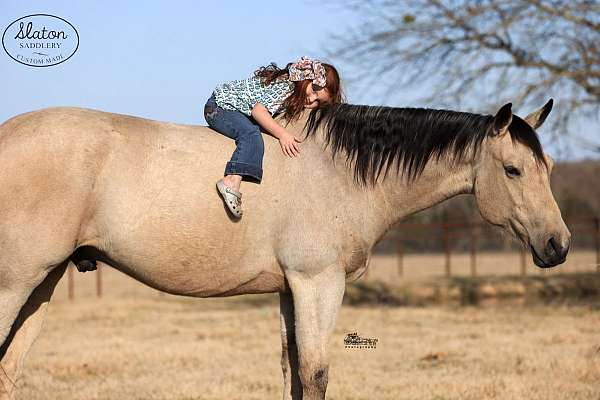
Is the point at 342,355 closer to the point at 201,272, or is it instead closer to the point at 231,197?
the point at 201,272

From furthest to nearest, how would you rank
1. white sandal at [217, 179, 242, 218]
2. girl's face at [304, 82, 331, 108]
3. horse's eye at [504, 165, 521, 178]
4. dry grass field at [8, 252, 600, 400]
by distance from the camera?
dry grass field at [8, 252, 600, 400] < girl's face at [304, 82, 331, 108] < horse's eye at [504, 165, 521, 178] < white sandal at [217, 179, 242, 218]

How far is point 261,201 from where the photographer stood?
156 inches

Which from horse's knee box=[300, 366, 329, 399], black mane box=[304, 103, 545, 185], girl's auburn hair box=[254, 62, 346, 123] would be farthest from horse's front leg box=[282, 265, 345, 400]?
girl's auburn hair box=[254, 62, 346, 123]

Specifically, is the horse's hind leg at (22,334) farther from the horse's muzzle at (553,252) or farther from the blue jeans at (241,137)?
the horse's muzzle at (553,252)

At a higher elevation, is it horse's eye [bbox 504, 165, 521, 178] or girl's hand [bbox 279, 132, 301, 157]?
girl's hand [bbox 279, 132, 301, 157]

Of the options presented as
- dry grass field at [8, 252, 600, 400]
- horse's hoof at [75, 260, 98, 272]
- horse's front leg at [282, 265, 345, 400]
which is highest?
horse's hoof at [75, 260, 98, 272]

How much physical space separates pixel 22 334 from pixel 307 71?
7.31 feet

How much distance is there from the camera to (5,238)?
12.0 ft

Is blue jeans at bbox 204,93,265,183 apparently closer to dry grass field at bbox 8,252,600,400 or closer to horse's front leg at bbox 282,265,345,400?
horse's front leg at bbox 282,265,345,400

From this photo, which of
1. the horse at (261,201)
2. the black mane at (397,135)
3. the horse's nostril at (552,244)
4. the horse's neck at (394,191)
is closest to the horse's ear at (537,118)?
the horse at (261,201)

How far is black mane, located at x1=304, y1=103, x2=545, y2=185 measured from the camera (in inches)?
166

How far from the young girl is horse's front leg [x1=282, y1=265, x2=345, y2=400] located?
526 millimetres

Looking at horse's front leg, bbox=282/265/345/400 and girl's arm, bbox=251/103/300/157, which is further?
girl's arm, bbox=251/103/300/157

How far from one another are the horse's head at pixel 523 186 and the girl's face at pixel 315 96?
3.20 ft
